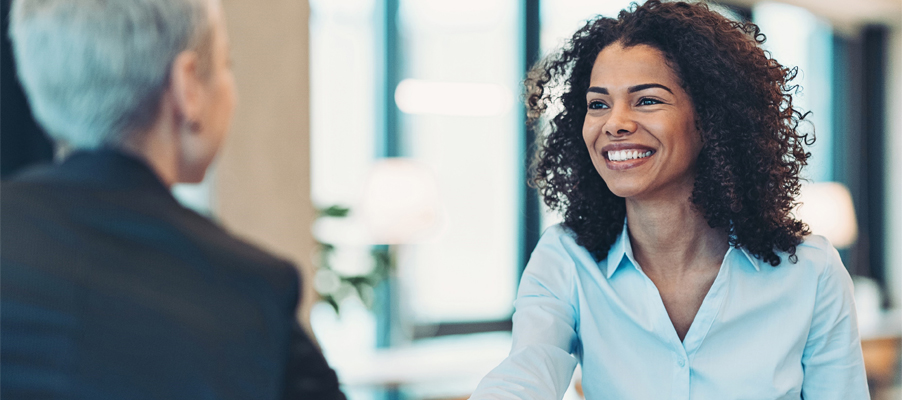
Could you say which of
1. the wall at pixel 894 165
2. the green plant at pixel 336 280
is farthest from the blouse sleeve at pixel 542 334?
the wall at pixel 894 165

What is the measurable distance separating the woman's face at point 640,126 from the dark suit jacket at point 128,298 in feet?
2.68

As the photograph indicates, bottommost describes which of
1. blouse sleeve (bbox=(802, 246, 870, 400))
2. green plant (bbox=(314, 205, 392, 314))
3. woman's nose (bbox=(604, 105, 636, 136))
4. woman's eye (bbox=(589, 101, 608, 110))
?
green plant (bbox=(314, 205, 392, 314))

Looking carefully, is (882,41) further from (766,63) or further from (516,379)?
(516,379)

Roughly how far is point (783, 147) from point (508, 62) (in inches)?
141

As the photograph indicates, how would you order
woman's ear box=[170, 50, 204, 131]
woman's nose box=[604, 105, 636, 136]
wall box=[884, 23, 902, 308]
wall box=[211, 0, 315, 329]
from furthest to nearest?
wall box=[884, 23, 902, 308]
wall box=[211, 0, 315, 329]
woman's nose box=[604, 105, 636, 136]
woman's ear box=[170, 50, 204, 131]

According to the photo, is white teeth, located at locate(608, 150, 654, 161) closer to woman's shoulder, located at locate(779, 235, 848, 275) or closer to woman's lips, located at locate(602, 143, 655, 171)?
woman's lips, located at locate(602, 143, 655, 171)

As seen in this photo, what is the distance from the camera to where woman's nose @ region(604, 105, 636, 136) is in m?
1.40

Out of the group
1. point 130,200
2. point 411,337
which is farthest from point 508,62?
point 130,200

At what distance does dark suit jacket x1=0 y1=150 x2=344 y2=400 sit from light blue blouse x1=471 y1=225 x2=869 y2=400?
645mm

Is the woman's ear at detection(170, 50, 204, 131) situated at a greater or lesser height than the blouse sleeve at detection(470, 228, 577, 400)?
greater

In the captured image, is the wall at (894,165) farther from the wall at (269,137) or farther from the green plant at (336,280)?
→ the wall at (269,137)

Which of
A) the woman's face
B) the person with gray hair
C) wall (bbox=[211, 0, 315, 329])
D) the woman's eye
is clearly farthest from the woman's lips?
wall (bbox=[211, 0, 315, 329])

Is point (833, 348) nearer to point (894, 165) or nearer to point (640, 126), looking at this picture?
point (640, 126)

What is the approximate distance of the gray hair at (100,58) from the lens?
80cm
